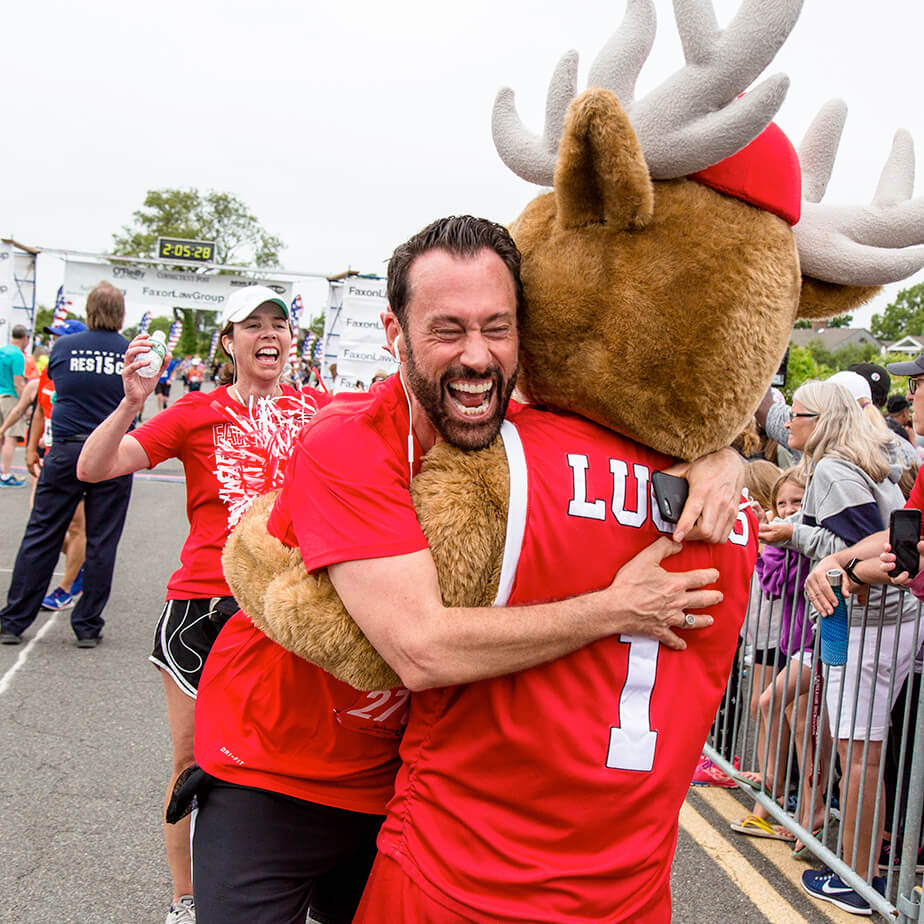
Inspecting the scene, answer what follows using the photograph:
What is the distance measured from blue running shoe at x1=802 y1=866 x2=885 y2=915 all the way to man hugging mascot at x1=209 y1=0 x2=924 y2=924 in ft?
7.33

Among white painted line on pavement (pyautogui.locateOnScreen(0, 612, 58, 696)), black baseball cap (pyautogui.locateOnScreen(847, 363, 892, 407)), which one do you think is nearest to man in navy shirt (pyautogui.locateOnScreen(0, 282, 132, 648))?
white painted line on pavement (pyautogui.locateOnScreen(0, 612, 58, 696))

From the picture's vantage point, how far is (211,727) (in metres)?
2.19

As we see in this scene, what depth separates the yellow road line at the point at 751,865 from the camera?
3.53 m

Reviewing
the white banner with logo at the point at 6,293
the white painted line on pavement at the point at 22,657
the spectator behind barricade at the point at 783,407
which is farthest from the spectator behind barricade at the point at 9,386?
the spectator behind barricade at the point at 783,407

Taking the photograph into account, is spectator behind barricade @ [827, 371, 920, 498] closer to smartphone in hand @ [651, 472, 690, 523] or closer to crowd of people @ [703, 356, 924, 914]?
crowd of people @ [703, 356, 924, 914]

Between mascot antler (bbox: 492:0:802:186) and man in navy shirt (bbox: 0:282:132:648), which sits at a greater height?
mascot antler (bbox: 492:0:802:186)

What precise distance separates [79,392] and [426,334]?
5.19 meters

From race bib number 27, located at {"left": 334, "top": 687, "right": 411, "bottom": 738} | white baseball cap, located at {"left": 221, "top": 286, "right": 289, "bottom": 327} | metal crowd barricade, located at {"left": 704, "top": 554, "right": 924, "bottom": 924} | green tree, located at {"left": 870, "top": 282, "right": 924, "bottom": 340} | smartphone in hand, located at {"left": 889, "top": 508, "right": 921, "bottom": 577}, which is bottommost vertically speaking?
metal crowd barricade, located at {"left": 704, "top": 554, "right": 924, "bottom": 924}

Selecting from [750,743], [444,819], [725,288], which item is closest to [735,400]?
[725,288]

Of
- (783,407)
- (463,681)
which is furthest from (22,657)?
(783,407)

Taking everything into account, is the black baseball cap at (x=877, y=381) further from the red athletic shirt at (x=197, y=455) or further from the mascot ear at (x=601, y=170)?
the mascot ear at (x=601, y=170)

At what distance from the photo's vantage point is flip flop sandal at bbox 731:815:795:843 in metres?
4.18

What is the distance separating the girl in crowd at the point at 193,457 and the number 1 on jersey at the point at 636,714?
1.38 m

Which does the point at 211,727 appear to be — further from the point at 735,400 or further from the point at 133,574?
the point at 133,574
